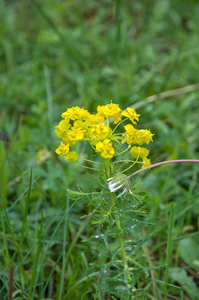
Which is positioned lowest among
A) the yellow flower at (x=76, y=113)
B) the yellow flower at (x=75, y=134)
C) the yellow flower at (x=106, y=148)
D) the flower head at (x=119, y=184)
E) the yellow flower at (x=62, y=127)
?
the flower head at (x=119, y=184)

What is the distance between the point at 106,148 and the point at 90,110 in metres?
1.80

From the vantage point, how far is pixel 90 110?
2.91 m

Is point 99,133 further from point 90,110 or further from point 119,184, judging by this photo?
point 90,110

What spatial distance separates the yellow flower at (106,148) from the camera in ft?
3.78

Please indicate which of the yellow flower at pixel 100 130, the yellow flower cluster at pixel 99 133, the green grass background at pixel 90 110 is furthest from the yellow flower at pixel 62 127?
the green grass background at pixel 90 110

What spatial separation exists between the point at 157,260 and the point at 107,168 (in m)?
0.96

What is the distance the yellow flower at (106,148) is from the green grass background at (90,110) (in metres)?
0.38

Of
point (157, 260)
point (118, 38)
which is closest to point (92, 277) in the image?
point (157, 260)

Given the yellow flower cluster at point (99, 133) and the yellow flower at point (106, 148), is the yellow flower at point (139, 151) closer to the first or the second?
the yellow flower cluster at point (99, 133)

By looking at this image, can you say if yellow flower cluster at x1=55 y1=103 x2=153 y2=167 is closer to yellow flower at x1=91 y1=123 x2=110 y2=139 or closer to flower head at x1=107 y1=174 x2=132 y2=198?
yellow flower at x1=91 y1=123 x2=110 y2=139

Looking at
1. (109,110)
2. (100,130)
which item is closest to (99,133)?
(100,130)

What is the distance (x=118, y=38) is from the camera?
311 cm

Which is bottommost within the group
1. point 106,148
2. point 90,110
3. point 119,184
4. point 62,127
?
point 119,184

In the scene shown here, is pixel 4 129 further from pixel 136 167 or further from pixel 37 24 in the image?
pixel 37 24
